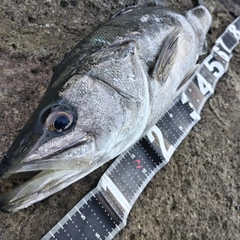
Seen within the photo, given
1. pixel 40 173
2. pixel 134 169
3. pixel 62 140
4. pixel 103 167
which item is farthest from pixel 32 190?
pixel 134 169

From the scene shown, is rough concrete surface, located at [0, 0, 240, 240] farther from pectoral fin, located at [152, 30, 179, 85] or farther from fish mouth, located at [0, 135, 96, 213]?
pectoral fin, located at [152, 30, 179, 85]

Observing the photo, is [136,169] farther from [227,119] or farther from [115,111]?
[227,119]

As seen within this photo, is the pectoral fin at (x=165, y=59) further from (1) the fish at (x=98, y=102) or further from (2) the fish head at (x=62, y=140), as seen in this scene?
(2) the fish head at (x=62, y=140)

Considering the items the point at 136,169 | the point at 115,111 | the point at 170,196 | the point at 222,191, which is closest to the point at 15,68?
the point at 115,111

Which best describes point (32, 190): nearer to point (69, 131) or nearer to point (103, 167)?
point (69, 131)

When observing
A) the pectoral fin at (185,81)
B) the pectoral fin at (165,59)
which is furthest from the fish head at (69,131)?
the pectoral fin at (185,81)
